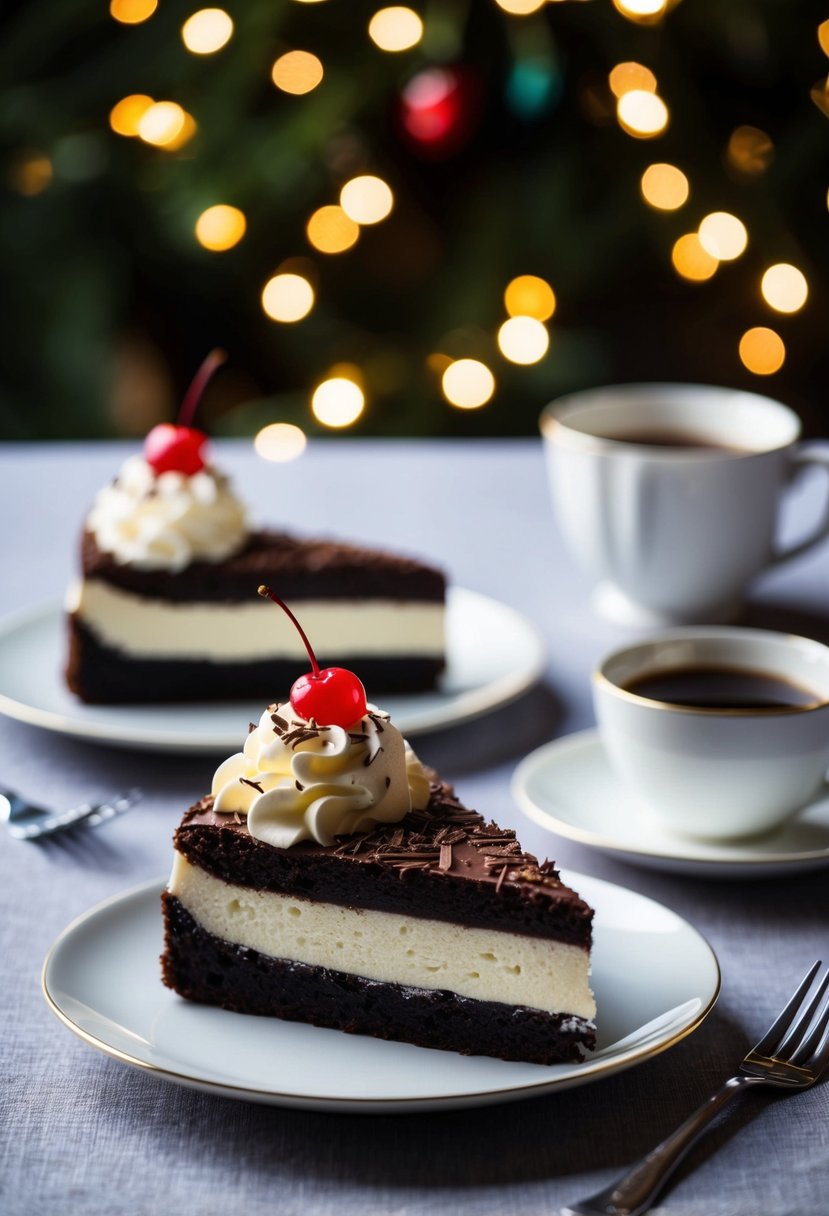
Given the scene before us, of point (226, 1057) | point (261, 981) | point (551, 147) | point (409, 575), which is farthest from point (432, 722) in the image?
point (551, 147)

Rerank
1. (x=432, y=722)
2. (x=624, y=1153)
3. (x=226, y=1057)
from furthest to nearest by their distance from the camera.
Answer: (x=432, y=722)
(x=226, y=1057)
(x=624, y=1153)

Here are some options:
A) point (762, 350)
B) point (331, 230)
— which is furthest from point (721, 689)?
point (762, 350)

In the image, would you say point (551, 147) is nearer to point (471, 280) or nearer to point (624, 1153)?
point (471, 280)

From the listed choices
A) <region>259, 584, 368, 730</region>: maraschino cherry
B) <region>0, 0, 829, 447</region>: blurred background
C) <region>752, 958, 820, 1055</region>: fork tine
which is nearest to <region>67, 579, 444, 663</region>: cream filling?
<region>259, 584, 368, 730</region>: maraschino cherry

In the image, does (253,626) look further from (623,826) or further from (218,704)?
(623,826)

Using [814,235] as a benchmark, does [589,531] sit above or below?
below

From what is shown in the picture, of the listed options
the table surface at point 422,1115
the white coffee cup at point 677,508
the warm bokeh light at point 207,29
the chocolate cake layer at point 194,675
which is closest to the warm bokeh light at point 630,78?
the warm bokeh light at point 207,29
